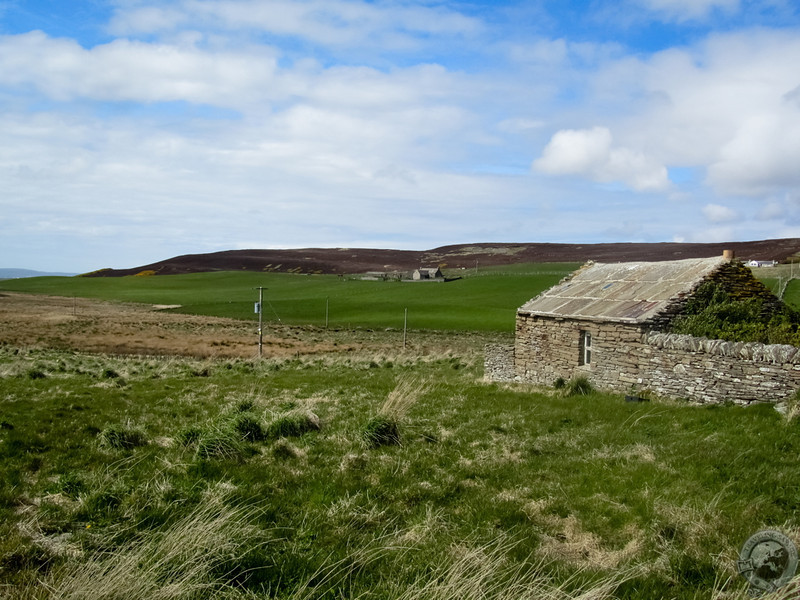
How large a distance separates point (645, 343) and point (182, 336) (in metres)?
31.9

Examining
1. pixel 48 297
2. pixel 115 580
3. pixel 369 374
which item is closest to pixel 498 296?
pixel 369 374

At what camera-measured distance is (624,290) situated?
18.3 metres

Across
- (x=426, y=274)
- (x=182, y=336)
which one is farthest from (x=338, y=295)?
(x=182, y=336)

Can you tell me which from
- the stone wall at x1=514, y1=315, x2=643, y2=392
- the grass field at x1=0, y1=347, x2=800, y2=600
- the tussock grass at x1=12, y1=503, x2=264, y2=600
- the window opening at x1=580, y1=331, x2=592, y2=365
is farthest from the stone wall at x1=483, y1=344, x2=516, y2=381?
the tussock grass at x1=12, y1=503, x2=264, y2=600

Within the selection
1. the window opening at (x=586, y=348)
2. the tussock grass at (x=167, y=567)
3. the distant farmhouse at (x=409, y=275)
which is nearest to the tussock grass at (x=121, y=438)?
the tussock grass at (x=167, y=567)

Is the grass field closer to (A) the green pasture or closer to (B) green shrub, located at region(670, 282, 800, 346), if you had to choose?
(B) green shrub, located at region(670, 282, 800, 346)

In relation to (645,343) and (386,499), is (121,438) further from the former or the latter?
(645,343)

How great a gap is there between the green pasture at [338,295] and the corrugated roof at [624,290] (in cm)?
2488

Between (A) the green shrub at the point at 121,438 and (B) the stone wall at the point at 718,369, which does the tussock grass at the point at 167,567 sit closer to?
(A) the green shrub at the point at 121,438

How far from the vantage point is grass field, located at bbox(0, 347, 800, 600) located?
15.3ft

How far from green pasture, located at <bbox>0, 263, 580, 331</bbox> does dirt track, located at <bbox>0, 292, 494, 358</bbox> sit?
194 inches

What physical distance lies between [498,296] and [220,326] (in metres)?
31.4

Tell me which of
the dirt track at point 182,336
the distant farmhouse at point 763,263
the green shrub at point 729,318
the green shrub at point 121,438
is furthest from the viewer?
the distant farmhouse at point 763,263

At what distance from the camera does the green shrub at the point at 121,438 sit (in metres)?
8.63
